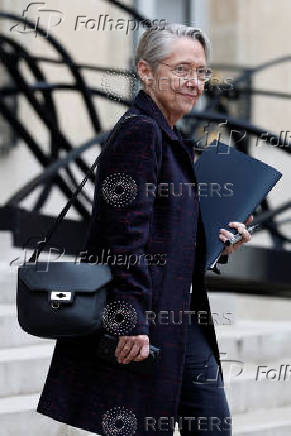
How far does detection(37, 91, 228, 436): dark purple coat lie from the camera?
9.10 ft

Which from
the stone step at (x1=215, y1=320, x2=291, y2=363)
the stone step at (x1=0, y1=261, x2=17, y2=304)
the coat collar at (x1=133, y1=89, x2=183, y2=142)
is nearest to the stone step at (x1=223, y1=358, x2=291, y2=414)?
the stone step at (x1=215, y1=320, x2=291, y2=363)

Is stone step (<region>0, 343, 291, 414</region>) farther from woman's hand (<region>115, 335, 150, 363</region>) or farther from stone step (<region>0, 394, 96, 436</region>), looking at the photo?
woman's hand (<region>115, 335, 150, 363</region>)

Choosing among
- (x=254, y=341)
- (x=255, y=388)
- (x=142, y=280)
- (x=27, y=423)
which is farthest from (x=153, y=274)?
(x=254, y=341)

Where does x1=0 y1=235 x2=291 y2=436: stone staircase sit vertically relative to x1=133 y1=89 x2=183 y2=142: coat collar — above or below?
below

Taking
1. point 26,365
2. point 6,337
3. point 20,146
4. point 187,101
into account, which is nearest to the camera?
point 187,101

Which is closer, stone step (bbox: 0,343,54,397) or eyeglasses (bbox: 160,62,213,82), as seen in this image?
eyeglasses (bbox: 160,62,213,82)

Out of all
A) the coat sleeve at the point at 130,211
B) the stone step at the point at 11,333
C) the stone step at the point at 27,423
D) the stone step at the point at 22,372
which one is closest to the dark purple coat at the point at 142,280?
the coat sleeve at the point at 130,211

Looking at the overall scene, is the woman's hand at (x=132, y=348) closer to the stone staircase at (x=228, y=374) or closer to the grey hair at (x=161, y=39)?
the grey hair at (x=161, y=39)

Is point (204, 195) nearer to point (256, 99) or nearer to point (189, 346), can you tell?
point (189, 346)

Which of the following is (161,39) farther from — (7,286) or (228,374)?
(7,286)

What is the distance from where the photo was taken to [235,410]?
5.07 m

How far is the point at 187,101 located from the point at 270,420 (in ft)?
7.92

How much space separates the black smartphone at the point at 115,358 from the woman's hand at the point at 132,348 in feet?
0.06

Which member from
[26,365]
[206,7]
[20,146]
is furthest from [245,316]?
[206,7]
